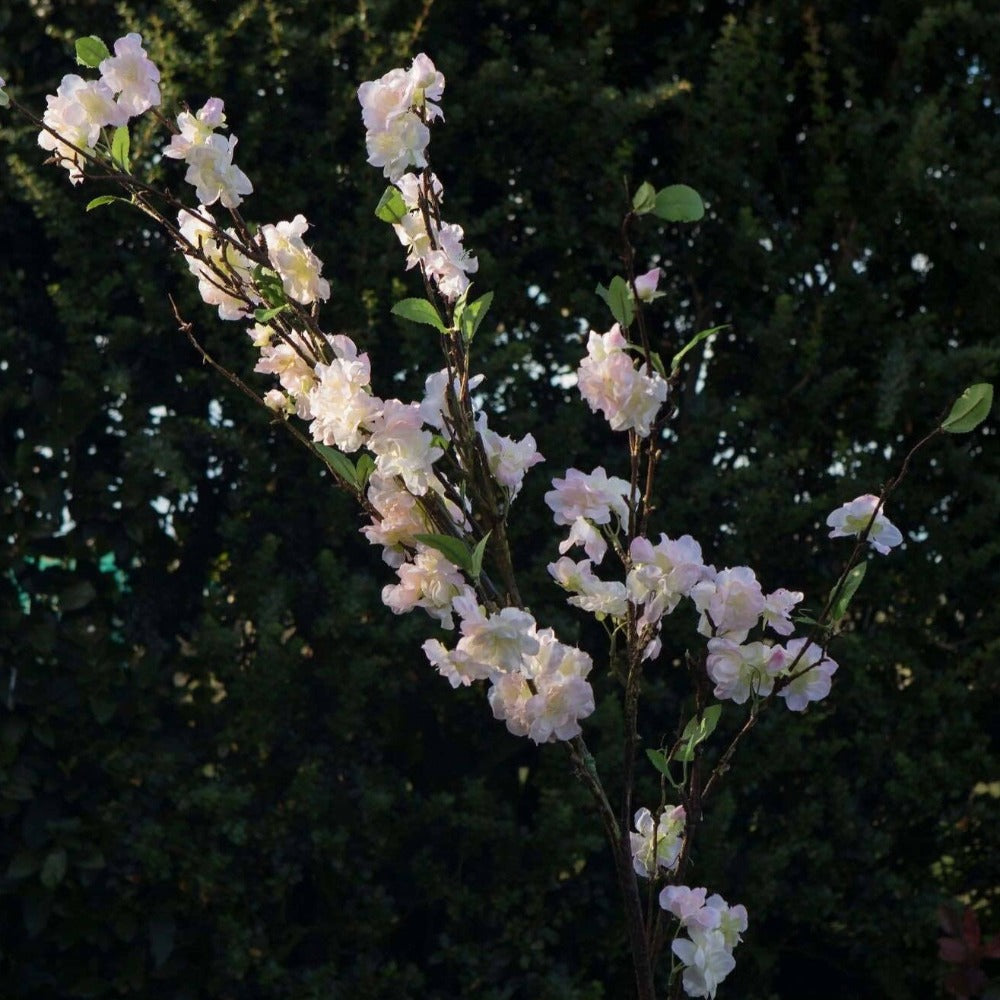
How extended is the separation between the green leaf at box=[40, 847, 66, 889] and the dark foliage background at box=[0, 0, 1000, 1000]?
13 mm

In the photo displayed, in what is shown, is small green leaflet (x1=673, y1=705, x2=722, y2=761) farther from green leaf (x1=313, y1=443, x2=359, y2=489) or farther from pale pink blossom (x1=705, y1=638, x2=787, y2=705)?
green leaf (x1=313, y1=443, x2=359, y2=489)

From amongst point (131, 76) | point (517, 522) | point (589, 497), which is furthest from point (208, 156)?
point (517, 522)

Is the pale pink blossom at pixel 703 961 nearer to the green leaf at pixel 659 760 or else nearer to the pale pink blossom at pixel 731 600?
the green leaf at pixel 659 760

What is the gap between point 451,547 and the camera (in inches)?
54.4

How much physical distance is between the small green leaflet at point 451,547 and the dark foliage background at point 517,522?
1.39 meters

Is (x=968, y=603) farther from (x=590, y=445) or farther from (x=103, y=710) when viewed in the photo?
(x=103, y=710)

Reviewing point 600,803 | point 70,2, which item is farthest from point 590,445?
point 600,803

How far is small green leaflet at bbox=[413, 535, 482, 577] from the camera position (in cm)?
138

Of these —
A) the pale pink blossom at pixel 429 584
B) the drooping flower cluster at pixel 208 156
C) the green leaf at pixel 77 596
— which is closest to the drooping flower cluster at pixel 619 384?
the pale pink blossom at pixel 429 584

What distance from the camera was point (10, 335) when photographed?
114 inches

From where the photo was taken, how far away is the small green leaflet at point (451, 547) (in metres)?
1.38

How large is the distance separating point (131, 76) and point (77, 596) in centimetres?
145

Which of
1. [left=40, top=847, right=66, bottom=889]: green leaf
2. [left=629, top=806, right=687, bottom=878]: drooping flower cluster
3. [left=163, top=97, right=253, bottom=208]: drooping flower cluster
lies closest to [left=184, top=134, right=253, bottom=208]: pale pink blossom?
[left=163, top=97, right=253, bottom=208]: drooping flower cluster

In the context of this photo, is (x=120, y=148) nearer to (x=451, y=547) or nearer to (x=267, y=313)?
(x=267, y=313)
